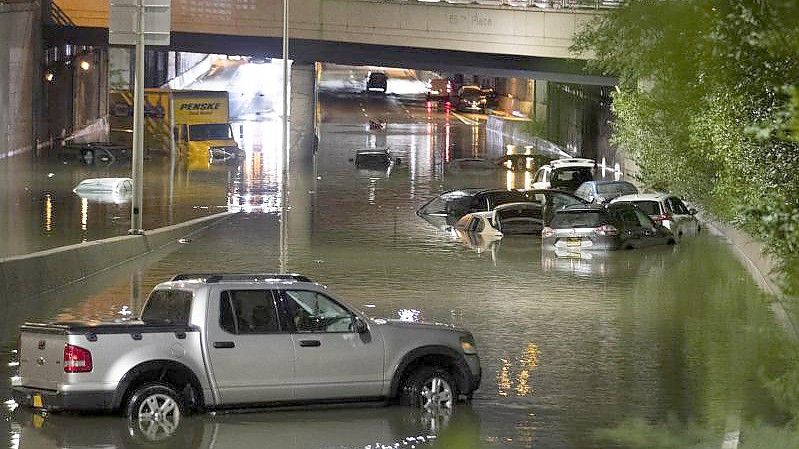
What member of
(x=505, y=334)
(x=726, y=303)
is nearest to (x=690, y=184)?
(x=726, y=303)

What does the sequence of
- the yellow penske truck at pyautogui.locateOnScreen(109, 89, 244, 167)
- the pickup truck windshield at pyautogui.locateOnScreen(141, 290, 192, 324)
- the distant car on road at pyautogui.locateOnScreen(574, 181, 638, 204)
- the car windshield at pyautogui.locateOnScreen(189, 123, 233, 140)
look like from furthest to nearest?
the car windshield at pyautogui.locateOnScreen(189, 123, 233, 140) < the yellow penske truck at pyautogui.locateOnScreen(109, 89, 244, 167) < the distant car on road at pyautogui.locateOnScreen(574, 181, 638, 204) < the pickup truck windshield at pyautogui.locateOnScreen(141, 290, 192, 324)

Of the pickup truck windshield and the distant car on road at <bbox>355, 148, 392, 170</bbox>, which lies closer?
the pickup truck windshield

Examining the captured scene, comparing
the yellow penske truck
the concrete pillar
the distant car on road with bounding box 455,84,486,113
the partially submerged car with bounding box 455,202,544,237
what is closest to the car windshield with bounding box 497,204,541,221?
the partially submerged car with bounding box 455,202,544,237

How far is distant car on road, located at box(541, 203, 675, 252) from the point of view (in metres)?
41.8

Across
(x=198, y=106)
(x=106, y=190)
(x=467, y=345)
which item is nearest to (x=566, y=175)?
(x=106, y=190)

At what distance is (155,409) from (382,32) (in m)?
59.4

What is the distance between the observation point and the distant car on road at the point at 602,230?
137 feet

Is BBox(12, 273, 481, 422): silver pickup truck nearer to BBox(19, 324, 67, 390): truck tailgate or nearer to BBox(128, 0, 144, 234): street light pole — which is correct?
BBox(19, 324, 67, 390): truck tailgate

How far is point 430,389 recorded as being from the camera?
1683cm

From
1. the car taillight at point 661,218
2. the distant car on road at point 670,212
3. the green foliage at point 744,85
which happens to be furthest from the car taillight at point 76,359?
the distant car on road at point 670,212

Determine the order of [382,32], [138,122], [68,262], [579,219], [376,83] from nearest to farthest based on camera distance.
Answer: [68,262]
[138,122]
[579,219]
[382,32]
[376,83]

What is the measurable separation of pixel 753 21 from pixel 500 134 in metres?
99.1

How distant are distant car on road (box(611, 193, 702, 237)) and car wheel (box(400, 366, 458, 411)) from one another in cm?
2920

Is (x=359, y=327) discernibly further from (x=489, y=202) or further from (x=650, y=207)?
(x=489, y=202)
